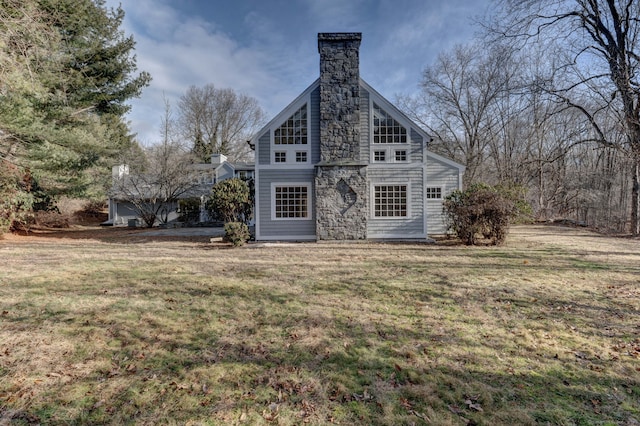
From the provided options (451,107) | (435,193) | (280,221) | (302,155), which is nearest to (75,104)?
(302,155)

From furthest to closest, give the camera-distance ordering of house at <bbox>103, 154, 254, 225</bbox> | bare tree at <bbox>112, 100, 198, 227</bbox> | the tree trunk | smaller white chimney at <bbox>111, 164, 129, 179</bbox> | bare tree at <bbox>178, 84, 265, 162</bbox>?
bare tree at <bbox>178, 84, 265, 162</bbox> → smaller white chimney at <bbox>111, 164, 129, 179</bbox> → house at <bbox>103, 154, 254, 225</bbox> → bare tree at <bbox>112, 100, 198, 227</bbox> → the tree trunk

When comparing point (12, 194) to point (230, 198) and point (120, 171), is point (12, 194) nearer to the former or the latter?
point (120, 171)

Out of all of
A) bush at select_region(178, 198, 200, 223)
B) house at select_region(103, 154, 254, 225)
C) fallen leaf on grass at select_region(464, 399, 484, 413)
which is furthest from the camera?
bush at select_region(178, 198, 200, 223)

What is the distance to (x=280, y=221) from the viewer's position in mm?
12398

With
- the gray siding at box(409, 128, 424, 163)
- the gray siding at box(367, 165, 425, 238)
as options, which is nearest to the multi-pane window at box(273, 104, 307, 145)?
the gray siding at box(367, 165, 425, 238)

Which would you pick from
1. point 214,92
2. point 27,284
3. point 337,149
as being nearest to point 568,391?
point 27,284

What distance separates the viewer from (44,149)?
36.4ft

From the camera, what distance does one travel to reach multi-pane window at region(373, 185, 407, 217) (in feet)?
41.1

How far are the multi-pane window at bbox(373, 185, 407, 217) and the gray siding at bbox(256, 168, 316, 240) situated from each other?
109 inches

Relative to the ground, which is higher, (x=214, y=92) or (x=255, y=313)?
(x=214, y=92)

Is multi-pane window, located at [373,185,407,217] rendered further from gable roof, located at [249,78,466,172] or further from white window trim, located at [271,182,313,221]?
white window trim, located at [271,182,313,221]

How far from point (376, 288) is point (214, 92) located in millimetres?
→ 36142

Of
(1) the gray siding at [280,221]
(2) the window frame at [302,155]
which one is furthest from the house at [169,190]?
(2) the window frame at [302,155]

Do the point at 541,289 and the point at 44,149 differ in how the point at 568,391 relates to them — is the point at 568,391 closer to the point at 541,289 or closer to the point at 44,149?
the point at 541,289
